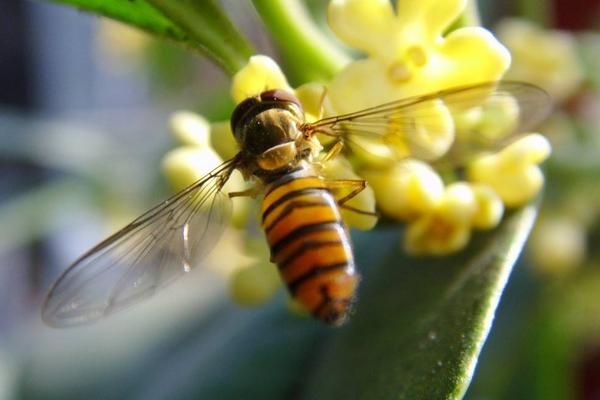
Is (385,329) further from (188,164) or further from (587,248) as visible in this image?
(587,248)

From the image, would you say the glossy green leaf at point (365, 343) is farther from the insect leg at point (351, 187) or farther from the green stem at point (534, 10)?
the green stem at point (534, 10)

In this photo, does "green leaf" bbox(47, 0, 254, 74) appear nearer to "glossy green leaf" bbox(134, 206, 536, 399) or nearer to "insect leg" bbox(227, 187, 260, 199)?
"insect leg" bbox(227, 187, 260, 199)

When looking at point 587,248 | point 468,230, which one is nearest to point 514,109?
point 468,230

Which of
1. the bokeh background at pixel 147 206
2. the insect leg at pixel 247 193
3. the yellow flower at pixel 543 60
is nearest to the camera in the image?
the insect leg at pixel 247 193

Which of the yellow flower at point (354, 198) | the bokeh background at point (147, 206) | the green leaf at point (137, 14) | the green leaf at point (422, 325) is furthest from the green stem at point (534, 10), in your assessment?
the green leaf at point (137, 14)

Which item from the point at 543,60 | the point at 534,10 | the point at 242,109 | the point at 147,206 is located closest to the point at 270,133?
the point at 242,109

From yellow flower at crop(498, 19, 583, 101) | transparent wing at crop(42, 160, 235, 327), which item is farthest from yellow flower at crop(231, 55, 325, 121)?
yellow flower at crop(498, 19, 583, 101)
